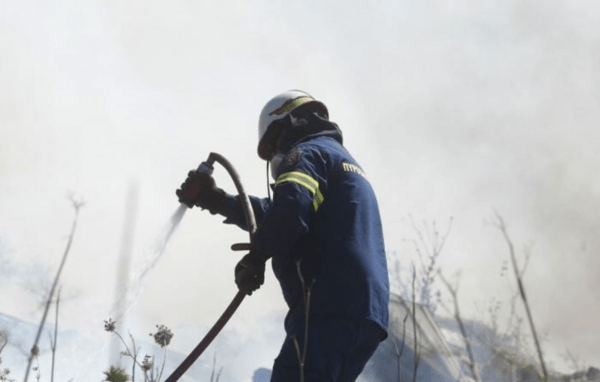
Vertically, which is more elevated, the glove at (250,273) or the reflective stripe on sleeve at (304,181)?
the reflective stripe on sleeve at (304,181)

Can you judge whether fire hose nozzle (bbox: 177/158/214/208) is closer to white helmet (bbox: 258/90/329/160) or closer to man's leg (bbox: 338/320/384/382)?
white helmet (bbox: 258/90/329/160)

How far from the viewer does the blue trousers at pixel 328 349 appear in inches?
109

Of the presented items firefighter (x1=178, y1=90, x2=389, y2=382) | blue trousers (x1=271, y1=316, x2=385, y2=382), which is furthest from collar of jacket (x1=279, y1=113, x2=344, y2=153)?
blue trousers (x1=271, y1=316, x2=385, y2=382)

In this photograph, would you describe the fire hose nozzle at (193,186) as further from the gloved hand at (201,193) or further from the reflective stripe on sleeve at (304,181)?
the reflective stripe on sleeve at (304,181)

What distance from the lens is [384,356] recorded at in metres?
20.1

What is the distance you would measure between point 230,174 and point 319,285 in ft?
4.76

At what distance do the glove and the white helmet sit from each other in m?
1.07

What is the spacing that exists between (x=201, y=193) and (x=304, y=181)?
1.53m

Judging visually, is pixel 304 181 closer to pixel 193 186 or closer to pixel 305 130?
Answer: pixel 305 130

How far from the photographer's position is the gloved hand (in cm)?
441

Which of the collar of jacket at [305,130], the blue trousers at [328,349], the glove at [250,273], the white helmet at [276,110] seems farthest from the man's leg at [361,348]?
the white helmet at [276,110]

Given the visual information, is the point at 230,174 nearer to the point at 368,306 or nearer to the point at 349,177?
the point at 349,177

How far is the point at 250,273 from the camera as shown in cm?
318

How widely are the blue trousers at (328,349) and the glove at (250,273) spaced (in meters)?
0.38
